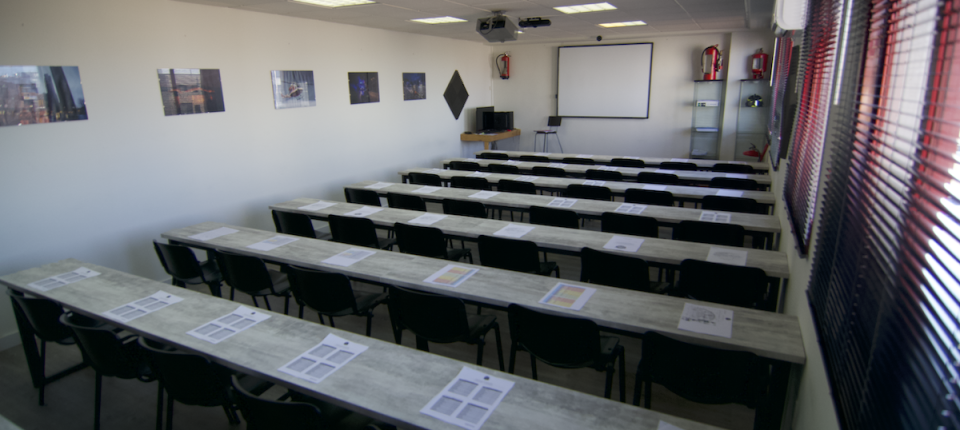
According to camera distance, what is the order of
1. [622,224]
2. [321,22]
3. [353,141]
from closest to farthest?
1. [622,224]
2. [321,22]
3. [353,141]

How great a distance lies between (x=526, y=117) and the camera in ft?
40.8

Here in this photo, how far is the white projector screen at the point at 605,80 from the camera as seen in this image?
11.1 meters

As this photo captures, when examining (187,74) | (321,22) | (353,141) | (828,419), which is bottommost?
(828,419)

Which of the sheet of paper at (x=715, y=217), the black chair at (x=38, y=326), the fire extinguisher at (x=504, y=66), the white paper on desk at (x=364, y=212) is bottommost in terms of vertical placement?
the black chair at (x=38, y=326)

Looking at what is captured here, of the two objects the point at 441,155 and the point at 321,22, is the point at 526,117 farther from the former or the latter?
the point at 321,22

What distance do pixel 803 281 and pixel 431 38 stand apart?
27.4 ft

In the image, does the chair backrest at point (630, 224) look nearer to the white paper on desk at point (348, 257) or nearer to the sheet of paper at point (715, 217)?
the sheet of paper at point (715, 217)

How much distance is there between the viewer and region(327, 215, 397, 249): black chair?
15.7ft

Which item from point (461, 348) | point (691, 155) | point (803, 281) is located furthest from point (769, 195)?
point (691, 155)

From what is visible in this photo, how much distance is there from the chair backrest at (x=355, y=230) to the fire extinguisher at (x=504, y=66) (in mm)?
8265

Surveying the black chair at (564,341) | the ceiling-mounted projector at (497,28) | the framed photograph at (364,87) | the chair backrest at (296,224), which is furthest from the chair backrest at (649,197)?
the framed photograph at (364,87)

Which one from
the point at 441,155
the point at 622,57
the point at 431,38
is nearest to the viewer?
the point at 431,38

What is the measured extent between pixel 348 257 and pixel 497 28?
4353mm

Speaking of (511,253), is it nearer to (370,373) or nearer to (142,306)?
(370,373)
